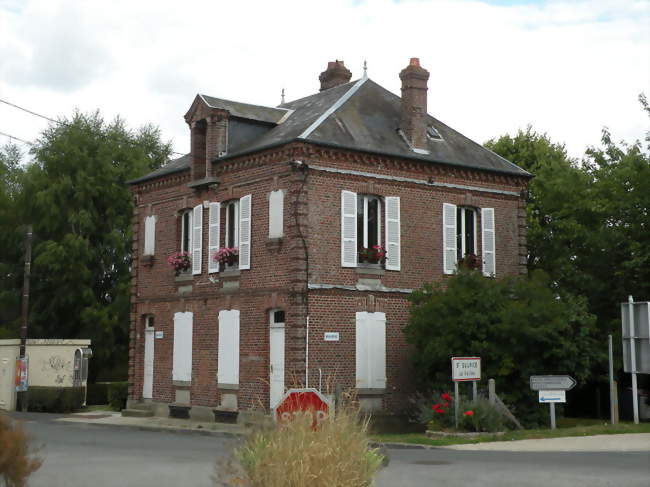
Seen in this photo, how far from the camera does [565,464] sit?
552 inches

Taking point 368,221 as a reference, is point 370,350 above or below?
below

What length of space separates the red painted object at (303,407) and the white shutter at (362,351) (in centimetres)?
1503

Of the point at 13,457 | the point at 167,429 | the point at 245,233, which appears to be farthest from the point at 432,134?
the point at 13,457

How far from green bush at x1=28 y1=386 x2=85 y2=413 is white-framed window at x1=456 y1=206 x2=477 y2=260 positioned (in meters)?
15.0

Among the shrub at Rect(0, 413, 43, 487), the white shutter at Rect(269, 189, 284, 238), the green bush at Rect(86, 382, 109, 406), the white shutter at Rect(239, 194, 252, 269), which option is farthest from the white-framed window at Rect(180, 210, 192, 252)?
the shrub at Rect(0, 413, 43, 487)

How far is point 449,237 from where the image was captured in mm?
26375

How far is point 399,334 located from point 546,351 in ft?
14.5

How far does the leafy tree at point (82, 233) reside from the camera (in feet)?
128

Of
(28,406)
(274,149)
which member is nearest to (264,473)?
(274,149)

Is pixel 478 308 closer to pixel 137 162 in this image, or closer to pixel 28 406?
pixel 28 406

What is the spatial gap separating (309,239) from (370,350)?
3368 mm

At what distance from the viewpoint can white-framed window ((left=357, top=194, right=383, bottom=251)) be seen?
2481 centimetres

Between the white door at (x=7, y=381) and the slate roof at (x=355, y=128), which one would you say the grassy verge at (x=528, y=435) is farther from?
the white door at (x=7, y=381)

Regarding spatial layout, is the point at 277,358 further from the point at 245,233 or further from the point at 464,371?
the point at 464,371
